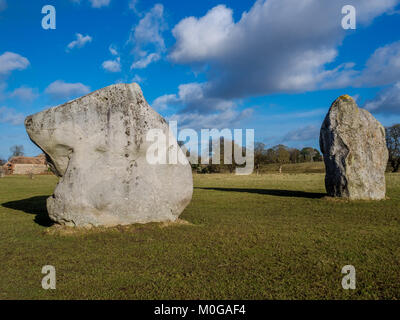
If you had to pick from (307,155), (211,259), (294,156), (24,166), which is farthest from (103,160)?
(307,155)

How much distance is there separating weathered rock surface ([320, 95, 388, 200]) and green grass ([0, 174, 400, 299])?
4.69 metres

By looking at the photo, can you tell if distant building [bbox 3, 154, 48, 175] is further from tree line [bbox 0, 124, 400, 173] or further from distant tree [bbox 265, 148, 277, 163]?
distant tree [bbox 265, 148, 277, 163]

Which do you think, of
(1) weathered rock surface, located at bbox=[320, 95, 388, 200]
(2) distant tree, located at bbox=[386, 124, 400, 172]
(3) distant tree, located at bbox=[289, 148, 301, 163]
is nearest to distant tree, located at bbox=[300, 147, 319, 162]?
(3) distant tree, located at bbox=[289, 148, 301, 163]

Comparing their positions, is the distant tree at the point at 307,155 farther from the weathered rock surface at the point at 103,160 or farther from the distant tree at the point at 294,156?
the weathered rock surface at the point at 103,160

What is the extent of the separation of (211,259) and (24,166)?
7422 cm

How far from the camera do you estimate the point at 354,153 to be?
1576cm

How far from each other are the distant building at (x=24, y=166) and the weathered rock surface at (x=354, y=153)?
224 feet

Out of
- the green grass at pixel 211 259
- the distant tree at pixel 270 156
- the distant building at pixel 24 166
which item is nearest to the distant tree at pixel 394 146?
the distant tree at pixel 270 156

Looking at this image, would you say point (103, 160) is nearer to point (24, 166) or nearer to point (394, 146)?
point (394, 146)
